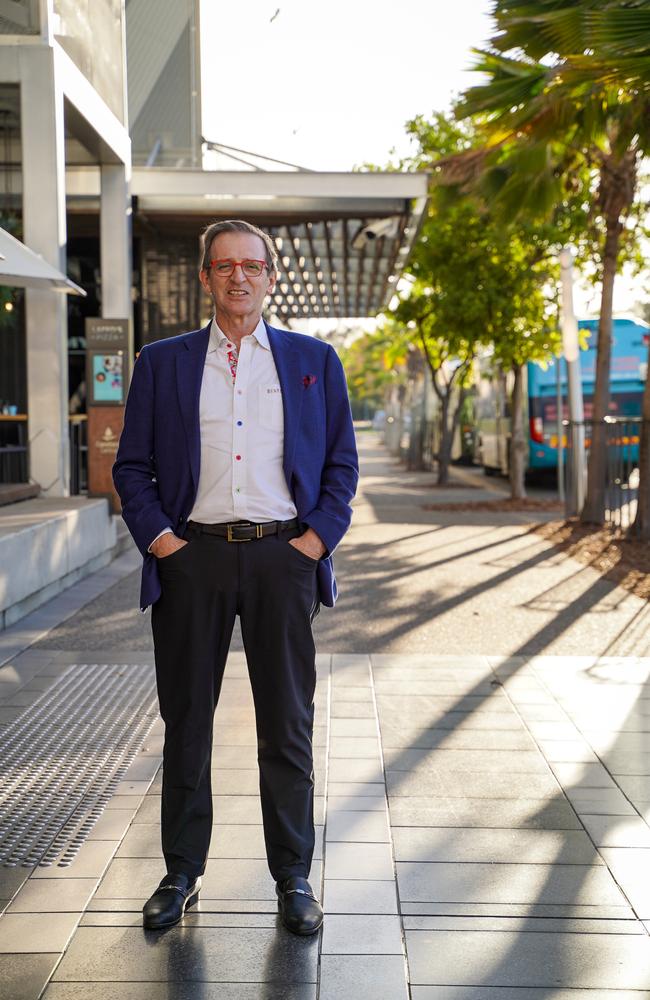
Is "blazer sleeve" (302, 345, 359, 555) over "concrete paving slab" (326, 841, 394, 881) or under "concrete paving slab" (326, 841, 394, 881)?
over

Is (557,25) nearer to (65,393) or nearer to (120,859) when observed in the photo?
(65,393)

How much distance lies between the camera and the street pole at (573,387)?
656 inches

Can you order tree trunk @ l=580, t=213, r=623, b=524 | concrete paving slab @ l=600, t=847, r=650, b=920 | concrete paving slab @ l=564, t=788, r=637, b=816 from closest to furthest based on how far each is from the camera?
1. concrete paving slab @ l=600, t=847, r=650, b=920
2. concrete paving slab @ l=564, t=788, r=637, b=816
3. tree trunk @ l=580, t=213, r=623, b=524

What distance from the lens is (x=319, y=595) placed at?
12.2 ft

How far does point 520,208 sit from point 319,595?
31.4 ft

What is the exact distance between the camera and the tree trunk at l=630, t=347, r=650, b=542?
535 inches

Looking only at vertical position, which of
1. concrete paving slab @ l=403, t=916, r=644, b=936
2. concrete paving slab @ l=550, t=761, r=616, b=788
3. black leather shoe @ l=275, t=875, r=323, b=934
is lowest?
concrete paving slab @ l=550, t=761, r=616, b=788

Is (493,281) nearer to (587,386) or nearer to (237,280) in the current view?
(587,386)

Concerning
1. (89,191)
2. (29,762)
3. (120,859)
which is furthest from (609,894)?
(89,191)

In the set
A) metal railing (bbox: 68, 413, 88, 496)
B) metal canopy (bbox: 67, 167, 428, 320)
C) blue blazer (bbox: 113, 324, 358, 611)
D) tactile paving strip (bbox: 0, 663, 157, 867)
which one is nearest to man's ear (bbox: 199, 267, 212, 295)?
blue blazer (bbox: 113, 324, 358, 611)

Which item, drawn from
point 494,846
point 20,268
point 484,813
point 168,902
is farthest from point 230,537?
point 20,268

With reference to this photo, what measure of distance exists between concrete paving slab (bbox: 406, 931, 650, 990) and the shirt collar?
1.74 m

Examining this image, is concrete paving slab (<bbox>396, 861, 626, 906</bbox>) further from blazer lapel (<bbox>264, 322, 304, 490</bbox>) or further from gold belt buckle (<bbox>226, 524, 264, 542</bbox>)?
blazer lapel (<bbox>264, 322, 304, 490</bbox>)

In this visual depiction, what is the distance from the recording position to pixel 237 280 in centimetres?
357
